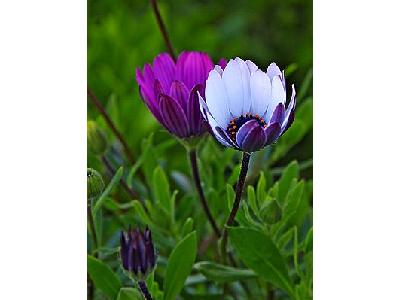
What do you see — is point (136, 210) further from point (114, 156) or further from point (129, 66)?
point (129, 66)

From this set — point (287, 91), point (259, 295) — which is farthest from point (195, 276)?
point (287, 91)

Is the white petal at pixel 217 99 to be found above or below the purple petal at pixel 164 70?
below

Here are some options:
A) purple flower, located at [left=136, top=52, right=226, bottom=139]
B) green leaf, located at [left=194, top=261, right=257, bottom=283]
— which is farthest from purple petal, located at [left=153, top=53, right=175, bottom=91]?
green leaf, located at [left=194, top=261, right=257, bottom=283]

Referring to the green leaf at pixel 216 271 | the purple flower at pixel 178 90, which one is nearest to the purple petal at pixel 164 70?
the purple flower at pixel 178 90

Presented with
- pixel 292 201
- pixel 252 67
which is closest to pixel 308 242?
pixel 292 201

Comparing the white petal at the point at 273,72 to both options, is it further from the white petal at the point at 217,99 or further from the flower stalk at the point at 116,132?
the flower stalk at the point at 116,132

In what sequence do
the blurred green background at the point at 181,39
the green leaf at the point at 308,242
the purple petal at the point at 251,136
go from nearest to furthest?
the purple petal at the point at 251,136 < the green leaf at the point at 308,242 < the blurred green background at the point at 181,39
